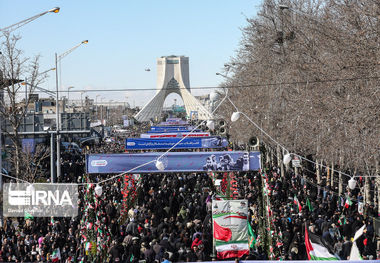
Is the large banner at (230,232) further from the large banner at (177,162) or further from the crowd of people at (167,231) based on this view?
the large banner at (177,162)

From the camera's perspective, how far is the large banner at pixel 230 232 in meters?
14.0

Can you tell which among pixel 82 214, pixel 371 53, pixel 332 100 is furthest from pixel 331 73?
pixel 82 214

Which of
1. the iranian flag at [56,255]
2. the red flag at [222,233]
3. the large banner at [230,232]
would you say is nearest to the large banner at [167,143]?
the iranian flag at [56,255]

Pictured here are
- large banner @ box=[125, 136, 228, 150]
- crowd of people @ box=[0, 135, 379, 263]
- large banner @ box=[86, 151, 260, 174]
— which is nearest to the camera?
crowd of people @ box=[0, 135, 379, 263]

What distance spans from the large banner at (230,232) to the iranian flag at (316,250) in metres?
1.86

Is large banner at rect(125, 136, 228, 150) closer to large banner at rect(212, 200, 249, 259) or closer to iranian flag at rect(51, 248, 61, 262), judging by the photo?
iranian flag at rect(51, 248, 61, 262)

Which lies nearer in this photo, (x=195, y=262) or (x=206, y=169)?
Result: (x=195, y=262)

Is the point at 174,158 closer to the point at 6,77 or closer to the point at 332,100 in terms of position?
the point at 332,100

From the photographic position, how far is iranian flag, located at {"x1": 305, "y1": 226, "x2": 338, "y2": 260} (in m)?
12.5

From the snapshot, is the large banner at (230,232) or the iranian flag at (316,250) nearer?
the iranian flag at (316,250)

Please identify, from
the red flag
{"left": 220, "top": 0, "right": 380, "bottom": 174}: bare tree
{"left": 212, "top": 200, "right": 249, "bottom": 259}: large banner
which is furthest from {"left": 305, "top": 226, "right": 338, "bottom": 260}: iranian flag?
{"left": 220, "top": 0, "right": 380, "bottom": 174}: bare tree

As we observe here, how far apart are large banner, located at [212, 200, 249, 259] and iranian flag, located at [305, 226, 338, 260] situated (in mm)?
1862

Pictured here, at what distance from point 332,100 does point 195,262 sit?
30.6 feet

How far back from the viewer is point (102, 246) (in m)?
15.8
